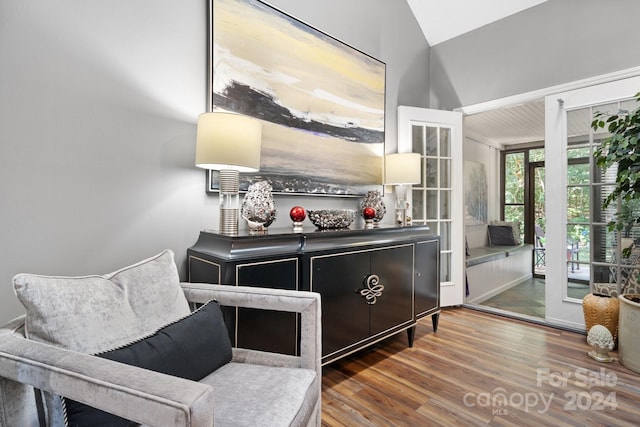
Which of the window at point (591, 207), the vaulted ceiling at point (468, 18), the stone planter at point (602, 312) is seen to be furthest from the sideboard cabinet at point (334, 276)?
the vaulted ceiling at point (468, 18)

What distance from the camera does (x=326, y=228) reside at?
206 centimetres

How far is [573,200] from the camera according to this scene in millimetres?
2674

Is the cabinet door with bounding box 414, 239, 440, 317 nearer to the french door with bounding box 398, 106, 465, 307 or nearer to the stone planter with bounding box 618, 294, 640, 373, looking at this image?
the french door with bounding box 398, 106, 465, 307

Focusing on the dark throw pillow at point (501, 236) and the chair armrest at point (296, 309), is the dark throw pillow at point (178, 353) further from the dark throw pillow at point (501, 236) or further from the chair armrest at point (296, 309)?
the dark throw pillow at point (501, 236)

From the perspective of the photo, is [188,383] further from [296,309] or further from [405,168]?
[405,168]

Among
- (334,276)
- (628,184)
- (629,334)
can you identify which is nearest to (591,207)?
(628,184)

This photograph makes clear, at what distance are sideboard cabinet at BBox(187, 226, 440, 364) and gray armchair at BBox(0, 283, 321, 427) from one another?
23cm

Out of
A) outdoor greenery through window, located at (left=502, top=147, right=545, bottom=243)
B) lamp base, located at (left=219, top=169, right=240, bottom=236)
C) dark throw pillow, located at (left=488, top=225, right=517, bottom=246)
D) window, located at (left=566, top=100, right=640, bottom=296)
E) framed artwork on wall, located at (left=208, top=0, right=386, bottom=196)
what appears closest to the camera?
lamp base, located at (left=219, top=169, right=240, bottom=236)

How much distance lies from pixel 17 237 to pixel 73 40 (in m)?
0.84

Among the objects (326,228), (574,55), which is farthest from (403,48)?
A: (326,228)

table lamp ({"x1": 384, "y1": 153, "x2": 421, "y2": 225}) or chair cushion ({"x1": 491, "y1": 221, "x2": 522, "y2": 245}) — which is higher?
table lamp ({"x1": 384, "y1": 153, "x2": 421, "y2": 225})

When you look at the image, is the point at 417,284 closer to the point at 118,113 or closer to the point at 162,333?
the point at 162,333

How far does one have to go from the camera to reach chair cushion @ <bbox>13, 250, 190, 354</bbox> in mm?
837

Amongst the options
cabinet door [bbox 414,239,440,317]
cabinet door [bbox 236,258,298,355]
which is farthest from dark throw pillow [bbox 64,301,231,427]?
cabinet door [bbox 414,239,440,317]
